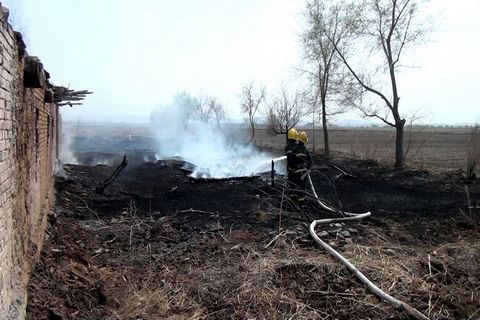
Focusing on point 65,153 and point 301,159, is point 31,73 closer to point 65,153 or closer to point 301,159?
point 301,159

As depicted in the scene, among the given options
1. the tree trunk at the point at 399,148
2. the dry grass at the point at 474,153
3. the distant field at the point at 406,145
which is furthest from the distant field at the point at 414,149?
the dry grass at the point at 474,153

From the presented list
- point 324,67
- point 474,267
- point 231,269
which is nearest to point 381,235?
point 474,267

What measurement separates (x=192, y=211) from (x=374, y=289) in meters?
5.44

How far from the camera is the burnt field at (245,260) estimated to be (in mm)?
4547

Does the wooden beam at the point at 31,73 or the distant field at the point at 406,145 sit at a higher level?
the wooden beam at the point at 31,73

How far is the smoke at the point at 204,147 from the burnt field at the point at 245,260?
669 cm

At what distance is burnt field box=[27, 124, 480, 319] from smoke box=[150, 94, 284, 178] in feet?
21.9

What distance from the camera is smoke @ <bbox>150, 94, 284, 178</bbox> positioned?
17778 millimetres

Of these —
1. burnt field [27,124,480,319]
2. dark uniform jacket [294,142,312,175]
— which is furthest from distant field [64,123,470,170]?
burnt field [27,124,480,319]

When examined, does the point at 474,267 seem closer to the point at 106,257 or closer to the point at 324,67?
the point at 106,257

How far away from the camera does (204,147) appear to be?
113 ft

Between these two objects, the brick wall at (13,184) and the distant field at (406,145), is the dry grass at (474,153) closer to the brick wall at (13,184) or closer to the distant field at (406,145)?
the distant field at (406,145)

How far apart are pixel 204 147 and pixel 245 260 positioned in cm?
2868

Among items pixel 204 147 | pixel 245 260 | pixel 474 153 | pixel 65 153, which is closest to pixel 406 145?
pixel 204 147
